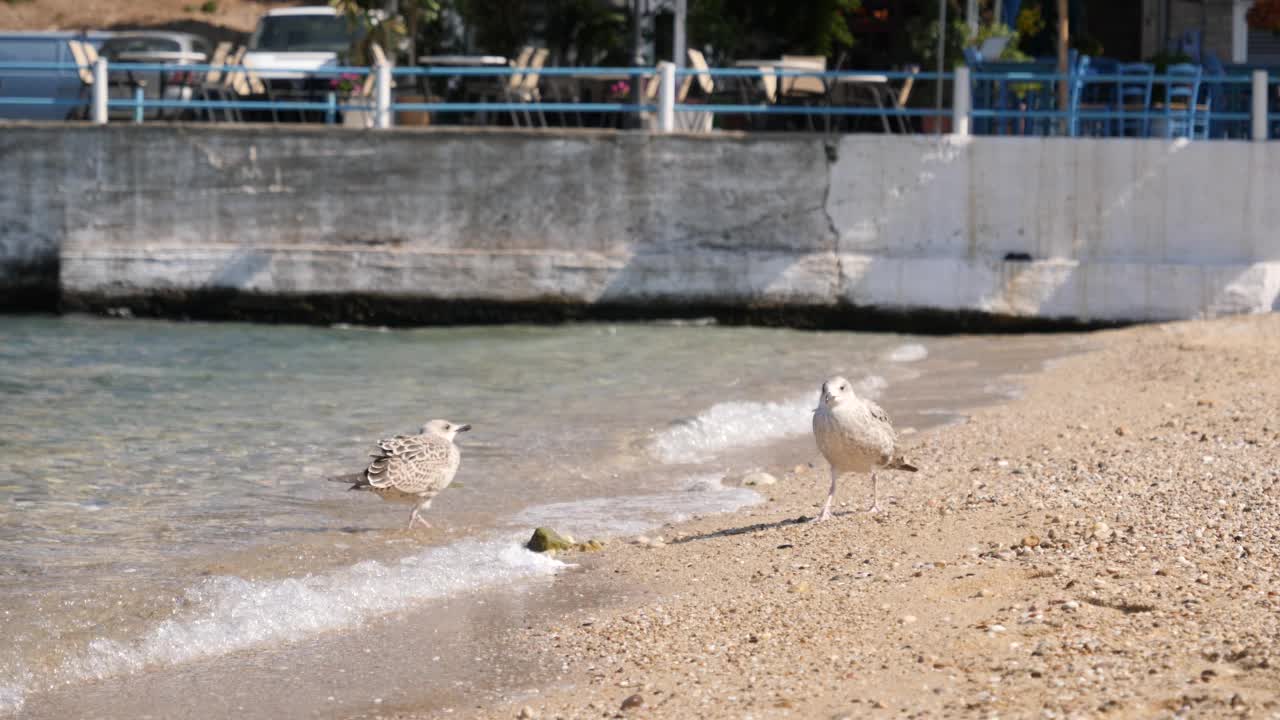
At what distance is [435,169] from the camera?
1703cm

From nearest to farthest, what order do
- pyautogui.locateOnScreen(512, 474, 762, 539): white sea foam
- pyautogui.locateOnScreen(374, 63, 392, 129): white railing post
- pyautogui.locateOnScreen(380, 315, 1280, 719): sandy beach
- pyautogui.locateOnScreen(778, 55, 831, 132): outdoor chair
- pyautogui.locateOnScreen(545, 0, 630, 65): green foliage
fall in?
1. pyautogui.locateOnScreen(380, 315, 1280, 719): sandy beach
2. pyautogui.locateOnScreen(512, 474, 762, 539): white sea foam
3. pyautogui.locateOnScreen(374, 63, 392, 129): white railing post
4. pyautogui.locateOnScreen(778, 55, 831, 132): outdoor chair
5. pyautogui.locateOnScreen(545, 0, 630, 65): green foliage

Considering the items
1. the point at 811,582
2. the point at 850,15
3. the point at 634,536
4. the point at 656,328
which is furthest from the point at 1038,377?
the point at 850,15

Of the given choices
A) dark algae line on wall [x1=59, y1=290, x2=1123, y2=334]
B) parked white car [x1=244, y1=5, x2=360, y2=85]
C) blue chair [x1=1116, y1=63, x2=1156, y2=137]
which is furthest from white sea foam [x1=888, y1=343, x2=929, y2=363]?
parked white car [x1=244, y1=5, x2=360, y2=85]

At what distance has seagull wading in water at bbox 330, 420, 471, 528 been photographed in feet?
26.1

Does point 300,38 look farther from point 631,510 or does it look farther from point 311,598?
point 311,598

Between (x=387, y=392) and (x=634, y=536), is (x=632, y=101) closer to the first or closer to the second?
(x=387, y=392)

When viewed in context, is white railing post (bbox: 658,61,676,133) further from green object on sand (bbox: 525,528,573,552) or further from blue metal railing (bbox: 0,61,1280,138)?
green object on sand (bbox: 525,528,573,552)

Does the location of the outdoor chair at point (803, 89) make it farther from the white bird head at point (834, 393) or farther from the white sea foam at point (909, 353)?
the white bird head at point (834, 393)

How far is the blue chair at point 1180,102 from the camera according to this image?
15391 millimetres

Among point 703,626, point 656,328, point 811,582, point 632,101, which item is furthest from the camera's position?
point 632,101

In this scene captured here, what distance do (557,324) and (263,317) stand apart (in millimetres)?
3263

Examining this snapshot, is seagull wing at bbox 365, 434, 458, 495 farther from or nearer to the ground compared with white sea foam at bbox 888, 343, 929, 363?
farther from the ground

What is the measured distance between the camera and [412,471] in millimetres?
7961

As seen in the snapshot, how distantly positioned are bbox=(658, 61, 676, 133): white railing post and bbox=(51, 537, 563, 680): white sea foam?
9.65 metres
